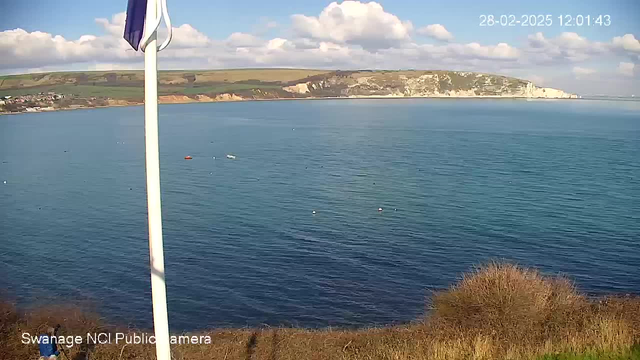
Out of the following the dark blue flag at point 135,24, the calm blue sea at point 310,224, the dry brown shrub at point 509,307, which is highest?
the dark blue flag at point 135,24

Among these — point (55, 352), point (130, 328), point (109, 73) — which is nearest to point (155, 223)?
point (55, 352)

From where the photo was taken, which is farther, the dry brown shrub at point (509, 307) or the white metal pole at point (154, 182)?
the dry brown shrub at point (509, 307)

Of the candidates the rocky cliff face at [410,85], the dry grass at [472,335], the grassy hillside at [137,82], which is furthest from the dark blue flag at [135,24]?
the rocky cliff face at [410,85]

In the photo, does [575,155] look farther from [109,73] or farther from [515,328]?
[109,73]

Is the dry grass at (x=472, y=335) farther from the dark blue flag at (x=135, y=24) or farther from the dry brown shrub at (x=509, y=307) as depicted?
the dark blue flag at (x=135, y=24)

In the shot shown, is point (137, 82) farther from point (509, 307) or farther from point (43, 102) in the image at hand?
point (509, 307)

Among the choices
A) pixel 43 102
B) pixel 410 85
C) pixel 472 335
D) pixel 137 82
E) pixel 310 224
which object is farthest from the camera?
pixel 410 85

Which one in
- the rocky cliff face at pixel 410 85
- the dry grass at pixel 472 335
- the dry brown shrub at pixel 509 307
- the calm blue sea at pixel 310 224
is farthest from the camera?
the rocky cliff face at pixel 410 85

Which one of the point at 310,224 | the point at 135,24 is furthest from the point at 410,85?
the point at 135,24
